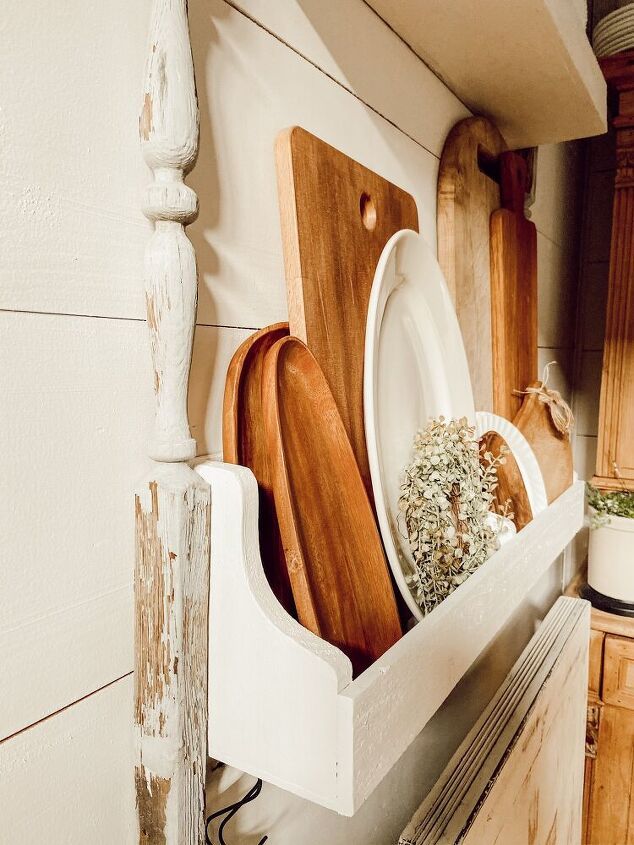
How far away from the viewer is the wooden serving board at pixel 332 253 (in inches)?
20.6

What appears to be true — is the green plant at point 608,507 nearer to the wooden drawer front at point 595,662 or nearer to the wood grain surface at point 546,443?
the wooden drawer front at point 595,662

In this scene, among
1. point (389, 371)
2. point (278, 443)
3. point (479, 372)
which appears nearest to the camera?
point (278, 443)

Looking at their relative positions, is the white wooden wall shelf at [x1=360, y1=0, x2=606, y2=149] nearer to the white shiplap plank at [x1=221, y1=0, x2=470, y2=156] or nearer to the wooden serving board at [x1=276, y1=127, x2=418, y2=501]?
the white shiplap plank at [x1=221, y1=0, x2=470, y2=156]

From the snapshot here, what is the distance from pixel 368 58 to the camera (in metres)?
0.69

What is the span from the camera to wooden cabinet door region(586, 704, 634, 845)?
55.3 inches

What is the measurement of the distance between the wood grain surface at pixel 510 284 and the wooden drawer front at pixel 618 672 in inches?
29.7

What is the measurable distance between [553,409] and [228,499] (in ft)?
2.61

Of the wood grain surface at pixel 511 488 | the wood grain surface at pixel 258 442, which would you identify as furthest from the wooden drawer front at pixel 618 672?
the wood grain surface at pixel 258 442

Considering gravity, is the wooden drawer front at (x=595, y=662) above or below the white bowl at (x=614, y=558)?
below

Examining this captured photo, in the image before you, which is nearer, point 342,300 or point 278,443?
point 278,443

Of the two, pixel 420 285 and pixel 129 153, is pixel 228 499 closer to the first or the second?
pixel 129 153

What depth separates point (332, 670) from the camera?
364 millimetres

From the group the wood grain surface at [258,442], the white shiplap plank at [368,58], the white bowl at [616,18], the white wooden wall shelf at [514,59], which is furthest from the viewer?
the white bowl at [616,18]

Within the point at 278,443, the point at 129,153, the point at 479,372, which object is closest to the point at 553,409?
the point at 479,372
